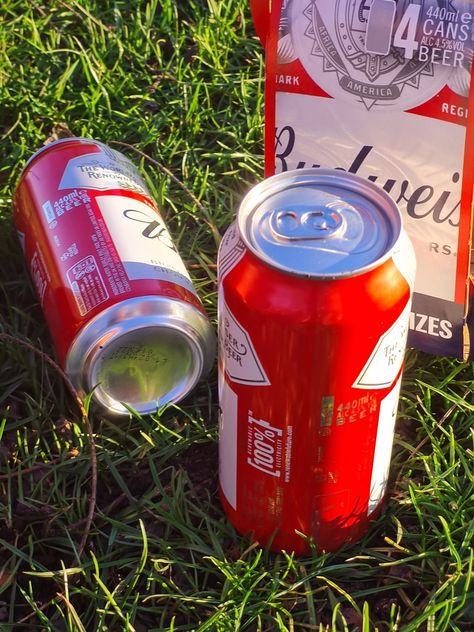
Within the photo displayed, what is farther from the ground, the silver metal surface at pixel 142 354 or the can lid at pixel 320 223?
the can lid at pixel 320 223

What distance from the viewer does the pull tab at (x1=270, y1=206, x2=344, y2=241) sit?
4.12ft

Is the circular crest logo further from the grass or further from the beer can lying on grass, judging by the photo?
the grass

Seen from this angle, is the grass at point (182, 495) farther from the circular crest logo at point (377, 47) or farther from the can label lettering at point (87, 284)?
the circular crest logo at point (377, 47)

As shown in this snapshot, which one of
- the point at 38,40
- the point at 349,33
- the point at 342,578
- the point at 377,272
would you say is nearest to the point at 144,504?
the point at 342,578

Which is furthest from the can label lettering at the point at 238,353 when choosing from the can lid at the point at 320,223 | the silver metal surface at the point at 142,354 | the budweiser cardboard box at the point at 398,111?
the budweiser cardboard box at the point at 398,111

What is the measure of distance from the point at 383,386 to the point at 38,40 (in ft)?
5.48

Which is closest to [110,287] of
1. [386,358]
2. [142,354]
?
[142,354]

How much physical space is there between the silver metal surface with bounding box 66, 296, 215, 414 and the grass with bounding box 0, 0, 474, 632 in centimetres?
6

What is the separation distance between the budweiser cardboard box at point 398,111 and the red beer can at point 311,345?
0.31m

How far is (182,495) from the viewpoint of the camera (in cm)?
162

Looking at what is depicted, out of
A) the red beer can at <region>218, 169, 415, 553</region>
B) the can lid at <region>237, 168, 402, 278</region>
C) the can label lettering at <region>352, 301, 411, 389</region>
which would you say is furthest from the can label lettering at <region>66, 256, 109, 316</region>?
the can label lettering at <region>352, 301, 411, 389</region>

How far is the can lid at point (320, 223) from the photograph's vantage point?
1.23m

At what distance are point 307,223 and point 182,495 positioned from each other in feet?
2.02

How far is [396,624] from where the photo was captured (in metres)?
1.43
